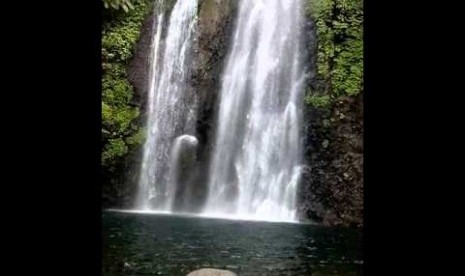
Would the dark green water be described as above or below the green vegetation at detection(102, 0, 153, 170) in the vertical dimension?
below

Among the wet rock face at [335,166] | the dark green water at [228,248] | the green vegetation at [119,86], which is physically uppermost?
the green vegetation at [119,86]

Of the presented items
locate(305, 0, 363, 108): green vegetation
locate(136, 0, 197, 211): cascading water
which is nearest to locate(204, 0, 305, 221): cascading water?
locate(305, 0, 363, 108): green vegetation

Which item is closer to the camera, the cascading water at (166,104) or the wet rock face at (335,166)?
the wet rock face at (335,166)

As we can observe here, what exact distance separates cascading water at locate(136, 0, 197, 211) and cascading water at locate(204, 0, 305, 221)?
68.2 inches

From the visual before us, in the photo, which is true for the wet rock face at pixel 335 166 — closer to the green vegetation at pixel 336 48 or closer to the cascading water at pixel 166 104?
the green vegetation at pixel 336 48

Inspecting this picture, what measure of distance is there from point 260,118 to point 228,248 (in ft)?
30.1

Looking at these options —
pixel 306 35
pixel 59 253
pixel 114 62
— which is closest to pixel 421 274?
pixel 59 253

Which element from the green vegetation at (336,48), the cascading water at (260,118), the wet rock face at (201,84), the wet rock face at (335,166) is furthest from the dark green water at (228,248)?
the green vegetation at (336,48)

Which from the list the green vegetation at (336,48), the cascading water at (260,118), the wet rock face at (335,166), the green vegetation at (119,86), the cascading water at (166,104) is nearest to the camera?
the wet rock face at (335,166)

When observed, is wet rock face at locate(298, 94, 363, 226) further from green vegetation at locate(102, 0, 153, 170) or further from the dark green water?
green vegetation at locate(102, 0, 153, 170)

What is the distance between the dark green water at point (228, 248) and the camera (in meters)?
9.31

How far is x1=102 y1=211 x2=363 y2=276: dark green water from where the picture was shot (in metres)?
9.31

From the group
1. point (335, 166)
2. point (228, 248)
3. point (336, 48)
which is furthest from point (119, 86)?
point (228, 248)

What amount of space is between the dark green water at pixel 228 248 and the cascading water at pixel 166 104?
179 inches
